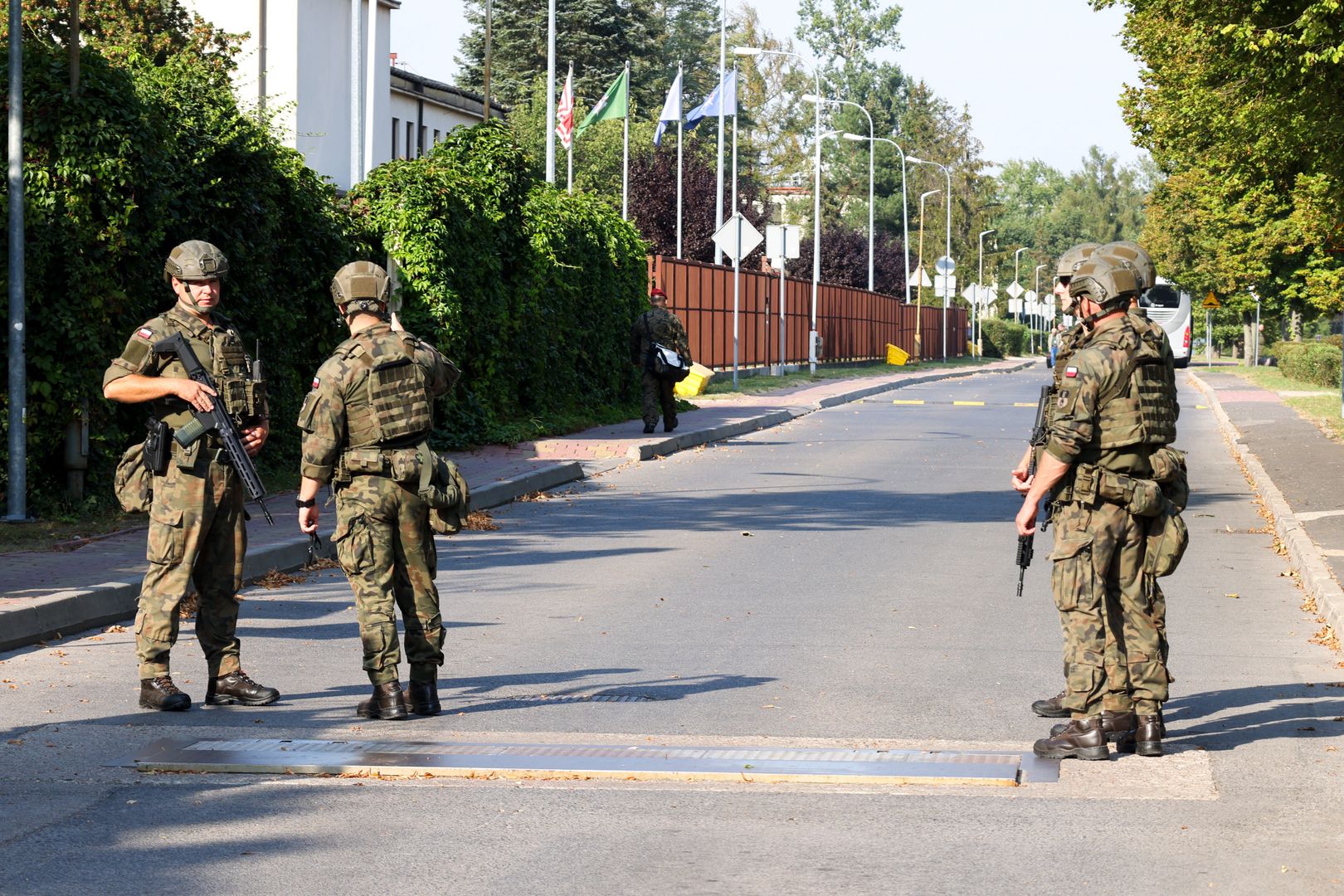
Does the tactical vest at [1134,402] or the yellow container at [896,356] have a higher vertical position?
the yellow container at [896,356]

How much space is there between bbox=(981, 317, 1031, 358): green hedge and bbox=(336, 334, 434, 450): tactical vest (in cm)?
8857

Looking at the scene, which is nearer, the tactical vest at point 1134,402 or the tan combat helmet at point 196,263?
the tactical vest at point 1134,402

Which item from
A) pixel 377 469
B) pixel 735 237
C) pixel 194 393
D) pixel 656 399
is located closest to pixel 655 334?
pixel 656 399

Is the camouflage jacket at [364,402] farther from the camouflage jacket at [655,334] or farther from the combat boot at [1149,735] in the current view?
the camouflage jacket at [655,334]

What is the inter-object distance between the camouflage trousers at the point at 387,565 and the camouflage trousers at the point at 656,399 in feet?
52.5

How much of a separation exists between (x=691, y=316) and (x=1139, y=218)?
152 meters

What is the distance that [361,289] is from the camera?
7254 mm

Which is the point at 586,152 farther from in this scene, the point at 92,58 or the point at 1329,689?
the point at 1329,689

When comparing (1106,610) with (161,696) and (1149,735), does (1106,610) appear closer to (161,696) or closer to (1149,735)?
(1149,735)

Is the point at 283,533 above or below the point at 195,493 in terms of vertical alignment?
below

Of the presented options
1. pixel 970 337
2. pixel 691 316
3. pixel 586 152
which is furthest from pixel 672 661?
pixel 970 337

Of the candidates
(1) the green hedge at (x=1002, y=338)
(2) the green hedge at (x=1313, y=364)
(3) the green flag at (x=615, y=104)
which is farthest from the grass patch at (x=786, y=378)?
(1) the green hedge at (x=1002, y=338)

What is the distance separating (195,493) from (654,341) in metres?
15.7

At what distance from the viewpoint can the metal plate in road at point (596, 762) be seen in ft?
20.8
